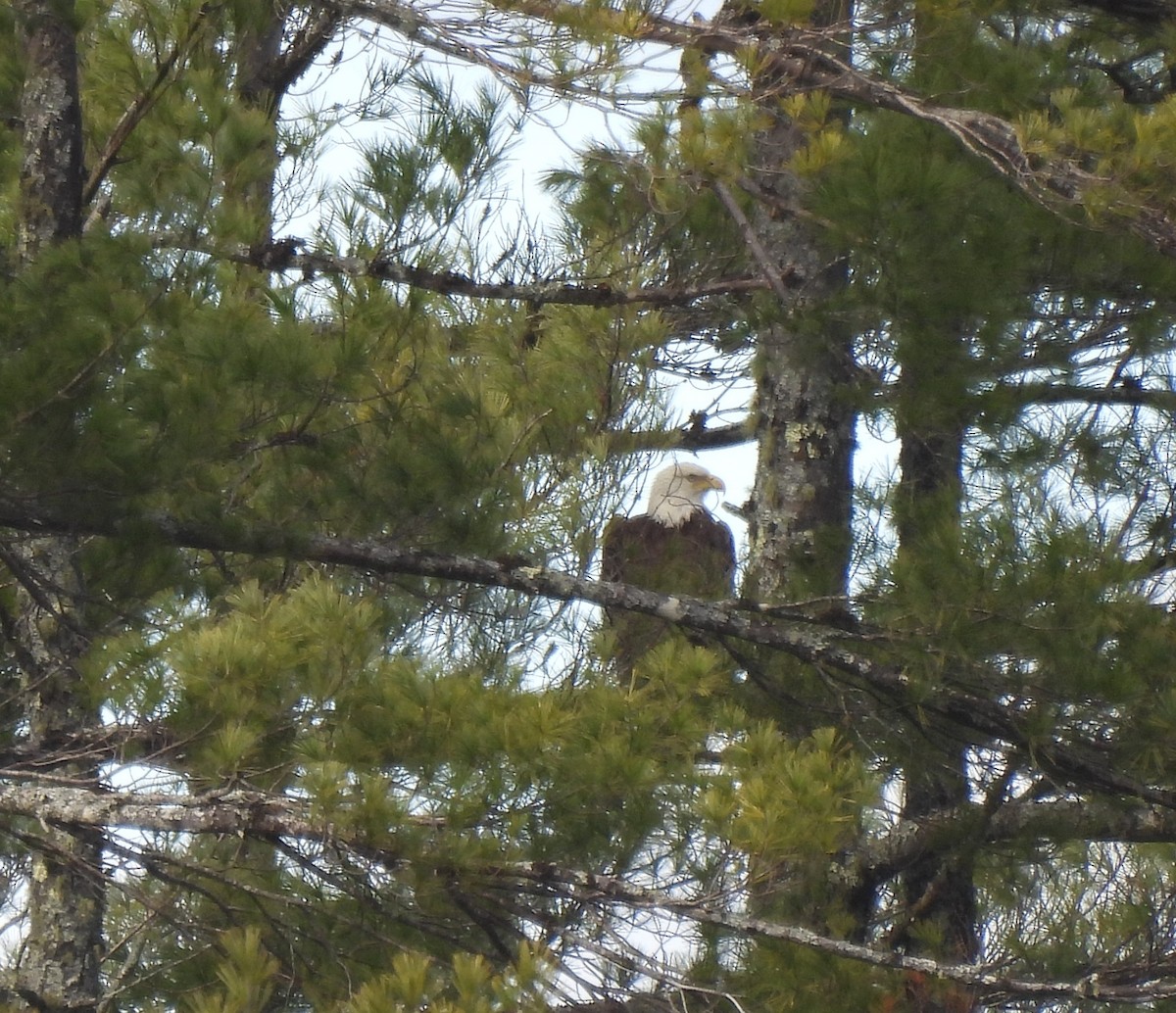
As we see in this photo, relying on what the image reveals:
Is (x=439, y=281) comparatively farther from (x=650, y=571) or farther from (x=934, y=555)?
(x=650, y=571)

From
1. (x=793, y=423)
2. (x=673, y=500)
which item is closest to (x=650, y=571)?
(x=793, y=423)

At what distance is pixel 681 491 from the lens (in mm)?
7898

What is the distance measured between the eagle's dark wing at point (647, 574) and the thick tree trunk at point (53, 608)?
54.3 inches

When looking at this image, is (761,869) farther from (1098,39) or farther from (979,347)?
(1098,39)

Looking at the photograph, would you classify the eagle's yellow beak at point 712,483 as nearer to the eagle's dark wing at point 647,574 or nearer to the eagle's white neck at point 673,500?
the eagle's white neck at point 673,500

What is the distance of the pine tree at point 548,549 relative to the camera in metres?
Result: 3.04

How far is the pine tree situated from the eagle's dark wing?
0.31 metres

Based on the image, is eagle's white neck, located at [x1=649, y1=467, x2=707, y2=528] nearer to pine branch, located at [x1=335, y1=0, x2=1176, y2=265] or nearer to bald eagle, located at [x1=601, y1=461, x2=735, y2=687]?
bald eagle, located at [x1=601, y1=461, x2=735, y2=687]

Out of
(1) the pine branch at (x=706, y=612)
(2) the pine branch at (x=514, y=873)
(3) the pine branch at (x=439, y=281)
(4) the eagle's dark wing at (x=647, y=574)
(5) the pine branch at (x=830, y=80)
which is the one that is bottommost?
(2) the pine branch at (x=514, y=873)

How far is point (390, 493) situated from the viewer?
12.0ft

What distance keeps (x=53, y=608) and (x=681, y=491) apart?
452 centimetres

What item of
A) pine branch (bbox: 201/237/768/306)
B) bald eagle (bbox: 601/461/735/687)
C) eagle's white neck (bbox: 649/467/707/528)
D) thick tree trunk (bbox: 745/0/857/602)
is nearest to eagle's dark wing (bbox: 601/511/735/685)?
bald eagle (bbox: 601/461/735/687)

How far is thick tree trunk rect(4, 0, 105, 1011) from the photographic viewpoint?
3.61m

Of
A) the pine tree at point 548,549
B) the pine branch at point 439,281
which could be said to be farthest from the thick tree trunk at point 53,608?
the pine branch at point 439,281
